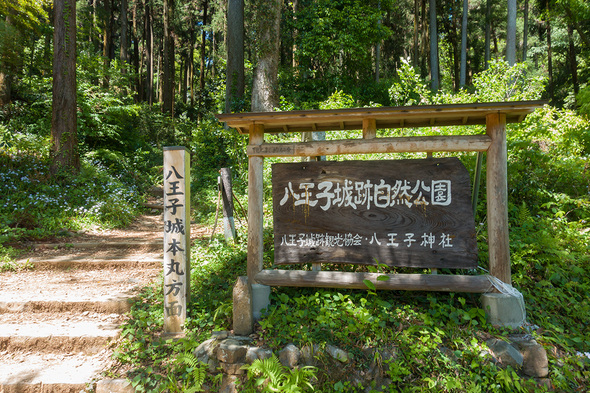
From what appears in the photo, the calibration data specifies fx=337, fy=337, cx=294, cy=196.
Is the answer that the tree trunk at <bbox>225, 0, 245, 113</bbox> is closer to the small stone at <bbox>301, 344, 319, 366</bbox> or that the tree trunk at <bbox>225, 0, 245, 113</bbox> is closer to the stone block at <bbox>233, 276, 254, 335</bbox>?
the stone block at <bbox>233, 276, 254, 335</bbox>

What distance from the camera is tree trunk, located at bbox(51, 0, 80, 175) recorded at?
8.84 meters

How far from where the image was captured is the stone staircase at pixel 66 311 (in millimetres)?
3377

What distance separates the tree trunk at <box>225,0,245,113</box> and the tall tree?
201cm

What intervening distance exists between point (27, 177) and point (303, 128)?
7.72 metres

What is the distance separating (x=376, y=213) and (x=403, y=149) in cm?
78

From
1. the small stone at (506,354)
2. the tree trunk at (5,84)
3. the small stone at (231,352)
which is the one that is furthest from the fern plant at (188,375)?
the tree trunk at (5,84)

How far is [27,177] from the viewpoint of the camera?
26.8ft

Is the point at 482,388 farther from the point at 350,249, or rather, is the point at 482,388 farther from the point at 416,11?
the point at 416,11

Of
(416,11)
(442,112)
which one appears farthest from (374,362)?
(416,11)

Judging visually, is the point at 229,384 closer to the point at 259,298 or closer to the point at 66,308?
the point at 259,298

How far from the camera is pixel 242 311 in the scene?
359 centimetres

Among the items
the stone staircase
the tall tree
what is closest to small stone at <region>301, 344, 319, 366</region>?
the stone staircase

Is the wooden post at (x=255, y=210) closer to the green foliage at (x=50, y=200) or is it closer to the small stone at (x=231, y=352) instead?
the small stone at (x=231, y=352)

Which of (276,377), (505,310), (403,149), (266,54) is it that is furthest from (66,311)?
(266,54)
